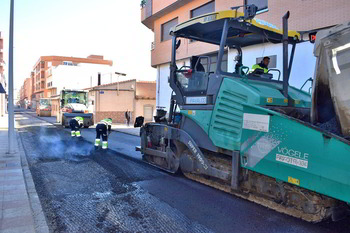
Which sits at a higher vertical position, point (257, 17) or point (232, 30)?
point (257, 17)

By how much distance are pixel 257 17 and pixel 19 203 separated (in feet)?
33.5

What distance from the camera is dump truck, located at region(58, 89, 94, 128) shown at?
1820 centimetres

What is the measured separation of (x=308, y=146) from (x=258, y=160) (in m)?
0.80

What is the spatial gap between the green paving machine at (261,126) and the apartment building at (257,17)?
0.58 m

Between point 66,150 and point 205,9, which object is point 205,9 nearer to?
point 205,9

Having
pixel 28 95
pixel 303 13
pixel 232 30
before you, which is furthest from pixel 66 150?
pixel 28 95

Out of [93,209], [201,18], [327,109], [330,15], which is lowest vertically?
[93,209]

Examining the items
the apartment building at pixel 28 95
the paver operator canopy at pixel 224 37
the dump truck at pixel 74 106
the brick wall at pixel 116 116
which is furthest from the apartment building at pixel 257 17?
the apartment building at pixel 28 95

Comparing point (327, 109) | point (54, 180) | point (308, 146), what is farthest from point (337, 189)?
point (54, 180)

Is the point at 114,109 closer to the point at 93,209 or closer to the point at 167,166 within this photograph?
the point at 167,166

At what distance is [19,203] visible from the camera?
4.28m

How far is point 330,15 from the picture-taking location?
8.70 metres

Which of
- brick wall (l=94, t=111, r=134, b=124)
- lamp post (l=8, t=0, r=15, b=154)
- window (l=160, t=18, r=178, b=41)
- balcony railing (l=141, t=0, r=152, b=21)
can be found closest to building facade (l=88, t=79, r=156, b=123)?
brick wall (l=94, t=111, r=134, b=124)

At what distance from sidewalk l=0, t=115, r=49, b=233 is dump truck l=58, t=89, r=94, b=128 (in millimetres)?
11694
